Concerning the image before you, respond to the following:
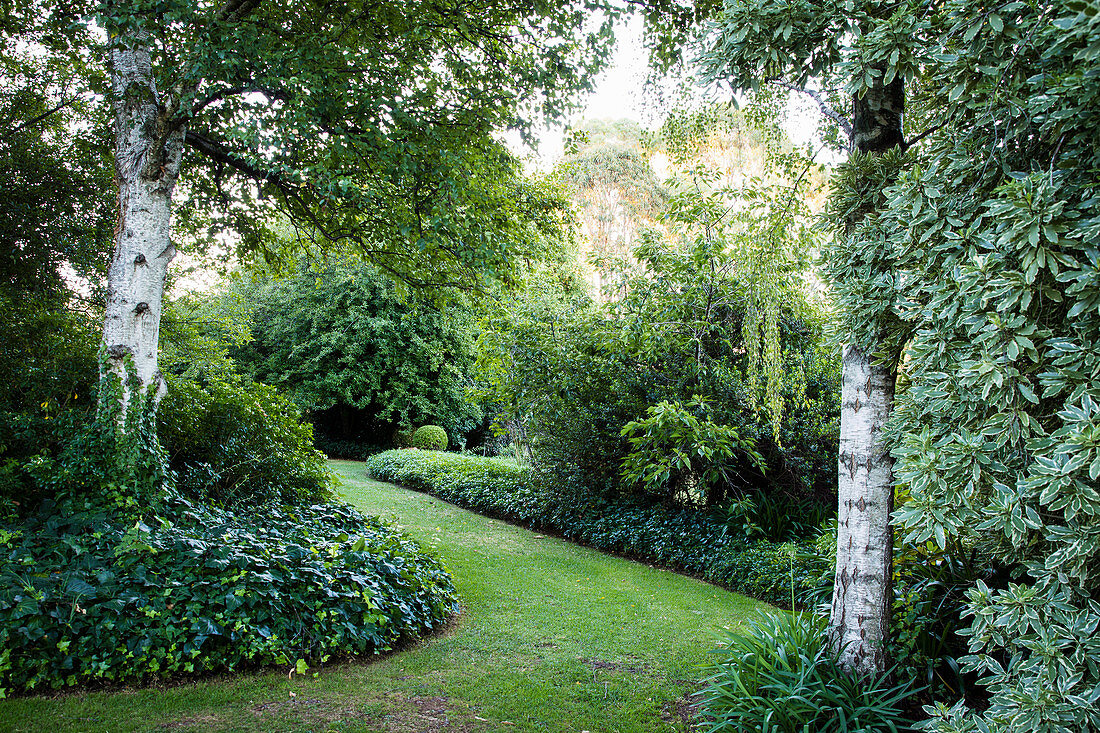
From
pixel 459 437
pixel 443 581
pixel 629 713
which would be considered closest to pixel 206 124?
pixel 443 581

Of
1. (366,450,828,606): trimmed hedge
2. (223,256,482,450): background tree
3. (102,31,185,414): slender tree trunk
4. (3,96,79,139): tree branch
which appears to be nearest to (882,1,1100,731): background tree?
(366,450,828,606): trimmed hedge

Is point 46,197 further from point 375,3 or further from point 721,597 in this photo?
point 721,597

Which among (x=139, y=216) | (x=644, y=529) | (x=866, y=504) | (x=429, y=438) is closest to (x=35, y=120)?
(x=139, y=216)

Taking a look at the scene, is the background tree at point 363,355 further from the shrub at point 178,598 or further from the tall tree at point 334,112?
the shrub at point 178,598

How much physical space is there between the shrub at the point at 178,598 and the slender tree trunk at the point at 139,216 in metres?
1.26

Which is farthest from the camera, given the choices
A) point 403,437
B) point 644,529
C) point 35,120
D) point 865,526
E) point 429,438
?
point 403,437

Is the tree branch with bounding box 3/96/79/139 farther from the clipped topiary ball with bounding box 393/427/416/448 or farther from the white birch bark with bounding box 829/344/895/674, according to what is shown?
the clipped topiary ball with bounding box 393/427/416/448

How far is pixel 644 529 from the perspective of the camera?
841cm

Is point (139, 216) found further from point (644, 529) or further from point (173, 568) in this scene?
point (644, 529)

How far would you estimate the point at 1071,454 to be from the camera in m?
2.12

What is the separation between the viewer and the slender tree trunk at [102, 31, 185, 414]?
198 inches

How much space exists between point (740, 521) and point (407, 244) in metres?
5.17

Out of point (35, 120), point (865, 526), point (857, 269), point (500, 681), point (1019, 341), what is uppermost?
point (35, 120)

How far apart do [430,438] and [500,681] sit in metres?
16.3
